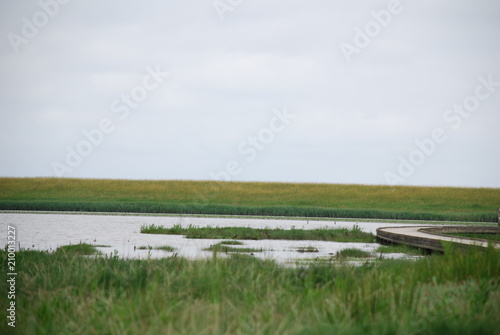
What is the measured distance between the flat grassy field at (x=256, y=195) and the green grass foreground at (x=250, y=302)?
37107mm

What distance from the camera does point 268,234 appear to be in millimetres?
28234

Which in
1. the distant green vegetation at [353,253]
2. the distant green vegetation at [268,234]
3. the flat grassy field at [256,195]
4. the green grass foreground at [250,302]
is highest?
the flat grassy field at [256,195]

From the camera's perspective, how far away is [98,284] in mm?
10914

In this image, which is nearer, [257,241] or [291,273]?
[291,273]

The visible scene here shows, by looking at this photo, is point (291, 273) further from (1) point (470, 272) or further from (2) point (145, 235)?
(2) point (145, 235)

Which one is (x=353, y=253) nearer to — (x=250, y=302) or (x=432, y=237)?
(x=432, y=237)

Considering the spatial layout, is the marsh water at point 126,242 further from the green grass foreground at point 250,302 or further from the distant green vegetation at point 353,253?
the green grass foreground at point 250,302

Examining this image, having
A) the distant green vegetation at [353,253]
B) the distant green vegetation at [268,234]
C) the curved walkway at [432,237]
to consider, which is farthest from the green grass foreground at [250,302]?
the distant green vegetation at [268,234]

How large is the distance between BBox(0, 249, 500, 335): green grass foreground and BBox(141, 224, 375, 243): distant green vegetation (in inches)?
594

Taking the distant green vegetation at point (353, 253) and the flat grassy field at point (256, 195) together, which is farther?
the flat grassy field at point (256, 195)

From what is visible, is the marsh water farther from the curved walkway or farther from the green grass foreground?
the green grass foreground

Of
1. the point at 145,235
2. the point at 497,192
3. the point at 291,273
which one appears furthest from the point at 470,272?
the point at 497,192

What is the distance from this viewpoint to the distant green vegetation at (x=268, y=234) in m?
27.4

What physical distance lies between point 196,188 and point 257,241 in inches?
1638
